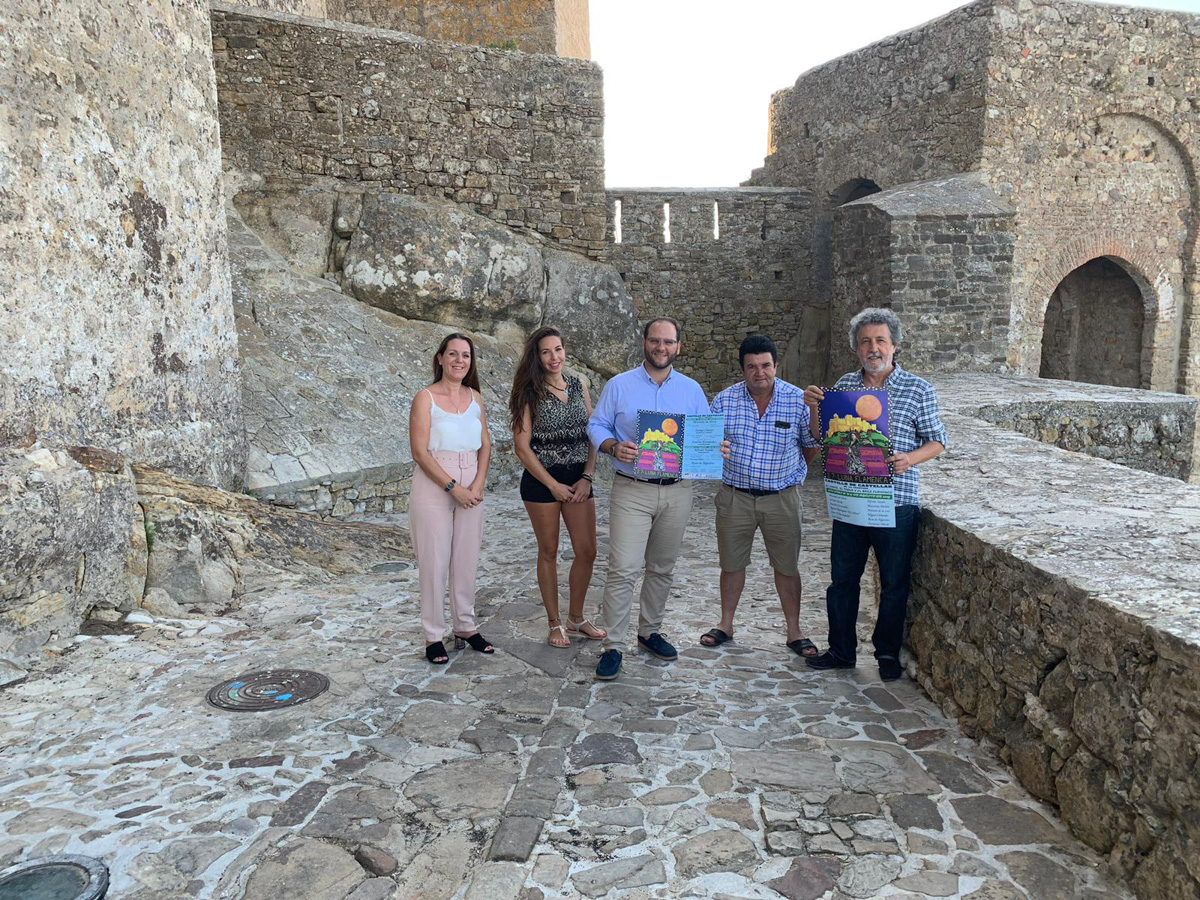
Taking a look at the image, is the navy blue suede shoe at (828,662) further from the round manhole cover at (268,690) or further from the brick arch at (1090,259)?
the brick arch at (1090,259)

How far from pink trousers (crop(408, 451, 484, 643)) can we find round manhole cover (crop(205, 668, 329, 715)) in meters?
0.59

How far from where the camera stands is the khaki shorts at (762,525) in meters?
4.38

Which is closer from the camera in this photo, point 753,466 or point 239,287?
point 753,466

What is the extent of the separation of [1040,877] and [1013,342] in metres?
11.5

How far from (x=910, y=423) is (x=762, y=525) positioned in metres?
0.91

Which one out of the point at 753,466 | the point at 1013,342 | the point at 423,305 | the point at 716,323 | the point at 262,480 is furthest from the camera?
the point at 716,323

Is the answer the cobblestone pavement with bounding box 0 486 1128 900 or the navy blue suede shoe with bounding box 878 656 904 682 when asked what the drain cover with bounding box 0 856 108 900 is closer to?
the cobblestone pavement with bounding box 0 486 1128 900

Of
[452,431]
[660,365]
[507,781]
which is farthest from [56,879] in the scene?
[660,365]

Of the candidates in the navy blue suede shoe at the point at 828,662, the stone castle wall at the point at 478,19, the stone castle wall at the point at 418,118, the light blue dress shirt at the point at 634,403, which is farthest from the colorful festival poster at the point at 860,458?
the stone castle wall at the point at 478,19

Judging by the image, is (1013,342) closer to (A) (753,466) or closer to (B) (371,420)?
(B) (371,420)

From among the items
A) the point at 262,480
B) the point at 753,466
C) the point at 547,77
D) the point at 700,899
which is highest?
the point at 547,77

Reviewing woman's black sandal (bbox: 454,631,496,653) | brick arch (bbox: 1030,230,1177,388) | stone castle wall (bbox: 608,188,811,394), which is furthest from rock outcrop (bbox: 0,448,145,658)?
brick arch (bbox: 1030,230,1177,388)

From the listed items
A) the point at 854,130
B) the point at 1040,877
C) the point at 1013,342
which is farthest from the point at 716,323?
the point at 1040,877

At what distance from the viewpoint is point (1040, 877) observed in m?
2.56
